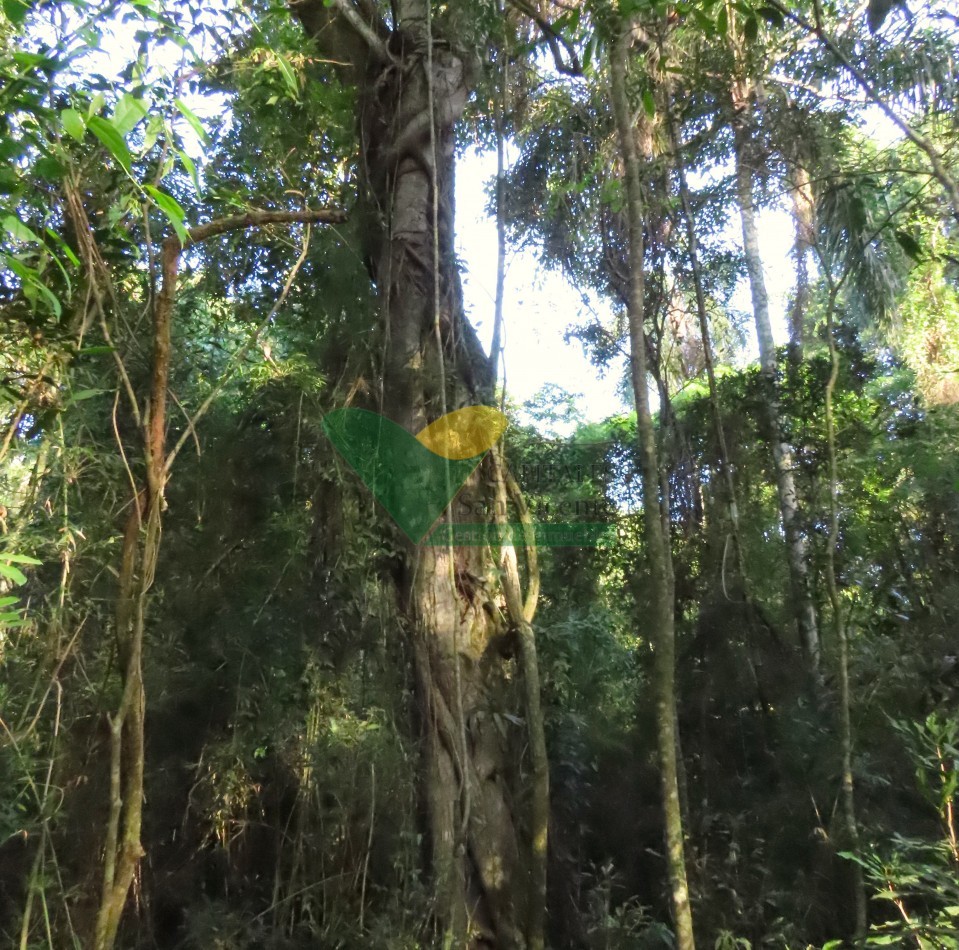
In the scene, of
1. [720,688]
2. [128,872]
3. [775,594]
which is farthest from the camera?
[775,594]

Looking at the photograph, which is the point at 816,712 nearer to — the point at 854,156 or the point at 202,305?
the point at 202,305

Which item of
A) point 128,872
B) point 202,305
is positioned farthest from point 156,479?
point 202,305

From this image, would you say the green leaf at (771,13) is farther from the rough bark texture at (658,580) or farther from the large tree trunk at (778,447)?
the large tree trunk at (778,447)

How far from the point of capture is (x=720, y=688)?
3713 millimetres

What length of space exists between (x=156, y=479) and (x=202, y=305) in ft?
7.10

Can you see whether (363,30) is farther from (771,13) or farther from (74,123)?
(74,123)

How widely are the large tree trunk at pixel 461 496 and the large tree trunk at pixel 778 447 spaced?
1.55 m

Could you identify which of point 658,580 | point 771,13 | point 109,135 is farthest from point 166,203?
point 771,13

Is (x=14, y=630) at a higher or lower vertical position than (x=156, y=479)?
lower

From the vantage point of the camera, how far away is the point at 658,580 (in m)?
2.35

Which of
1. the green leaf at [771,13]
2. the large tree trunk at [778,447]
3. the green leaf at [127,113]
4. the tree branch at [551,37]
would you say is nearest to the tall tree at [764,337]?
the large tree trunk at [778,447]

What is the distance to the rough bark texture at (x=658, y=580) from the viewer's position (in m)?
2.17

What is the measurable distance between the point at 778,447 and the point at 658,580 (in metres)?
2.08

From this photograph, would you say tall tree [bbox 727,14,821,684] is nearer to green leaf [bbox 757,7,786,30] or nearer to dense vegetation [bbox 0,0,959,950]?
dense vegetation [bbox 0,0,959,950]
